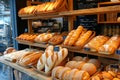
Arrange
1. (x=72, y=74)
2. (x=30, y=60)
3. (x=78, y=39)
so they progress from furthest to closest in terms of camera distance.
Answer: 1. (x=30, y=60)
2. (x=78, y=39)
3. (x=72, y=74)

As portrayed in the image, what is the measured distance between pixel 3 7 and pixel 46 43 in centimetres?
209

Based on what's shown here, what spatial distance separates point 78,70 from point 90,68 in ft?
0.35

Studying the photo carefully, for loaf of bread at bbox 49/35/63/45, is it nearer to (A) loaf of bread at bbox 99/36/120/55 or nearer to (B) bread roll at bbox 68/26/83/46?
(B) bread roll at bbox 68/26/83/46

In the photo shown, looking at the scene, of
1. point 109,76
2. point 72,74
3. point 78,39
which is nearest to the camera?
point 109,76

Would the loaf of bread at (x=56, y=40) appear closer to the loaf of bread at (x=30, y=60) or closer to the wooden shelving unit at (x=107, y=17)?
the loaf of bread at (x=30, y=60)

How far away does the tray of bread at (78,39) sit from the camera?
1.72 meters

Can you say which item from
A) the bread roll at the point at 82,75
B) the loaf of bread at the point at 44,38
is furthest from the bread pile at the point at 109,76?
the loaf of bread at the point at 44,38

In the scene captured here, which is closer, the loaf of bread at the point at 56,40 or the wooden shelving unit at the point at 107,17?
the loaf of bread at the point at 56,40

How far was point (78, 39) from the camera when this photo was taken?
70.4 inches

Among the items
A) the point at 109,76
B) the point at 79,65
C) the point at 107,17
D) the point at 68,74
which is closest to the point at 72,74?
the point at 68,74

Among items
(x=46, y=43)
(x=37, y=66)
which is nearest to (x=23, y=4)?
(x=46, y=43)

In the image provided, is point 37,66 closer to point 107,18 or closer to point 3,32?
point 3,32

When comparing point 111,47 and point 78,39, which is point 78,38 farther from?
point 111,47

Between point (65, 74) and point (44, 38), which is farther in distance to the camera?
point (44, 38)
